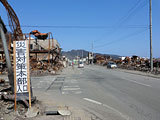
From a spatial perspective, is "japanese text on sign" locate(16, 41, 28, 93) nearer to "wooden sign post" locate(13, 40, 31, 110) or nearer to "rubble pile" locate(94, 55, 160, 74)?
"wooden sign post" locate(13, 40, 31, 110)

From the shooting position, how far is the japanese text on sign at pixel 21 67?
19.2 feet

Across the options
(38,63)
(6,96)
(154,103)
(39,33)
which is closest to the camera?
(6,96)

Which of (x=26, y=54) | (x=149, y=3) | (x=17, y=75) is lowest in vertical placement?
(x=17, y=75)

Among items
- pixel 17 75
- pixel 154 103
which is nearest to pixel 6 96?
pixel 17 75

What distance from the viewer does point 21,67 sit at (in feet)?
19.3

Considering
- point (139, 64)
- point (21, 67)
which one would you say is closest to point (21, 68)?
point (21, 67)

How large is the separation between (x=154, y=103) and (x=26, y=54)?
5523mm

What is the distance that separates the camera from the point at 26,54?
5941 millimetres

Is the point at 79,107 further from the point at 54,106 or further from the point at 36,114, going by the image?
the point at 36,114

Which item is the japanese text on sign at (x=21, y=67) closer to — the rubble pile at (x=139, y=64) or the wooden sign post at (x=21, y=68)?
the wooden sign post at (x=21, y=68)

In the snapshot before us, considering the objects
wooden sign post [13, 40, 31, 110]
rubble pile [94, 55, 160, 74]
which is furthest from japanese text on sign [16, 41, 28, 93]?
rubble pile [94, 55, 160, 74]

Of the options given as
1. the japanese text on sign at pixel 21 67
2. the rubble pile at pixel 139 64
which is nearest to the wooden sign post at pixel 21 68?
the japanese text on sign at pixel 21 67

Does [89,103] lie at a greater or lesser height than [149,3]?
lesser

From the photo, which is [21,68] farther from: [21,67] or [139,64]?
[139,64]
